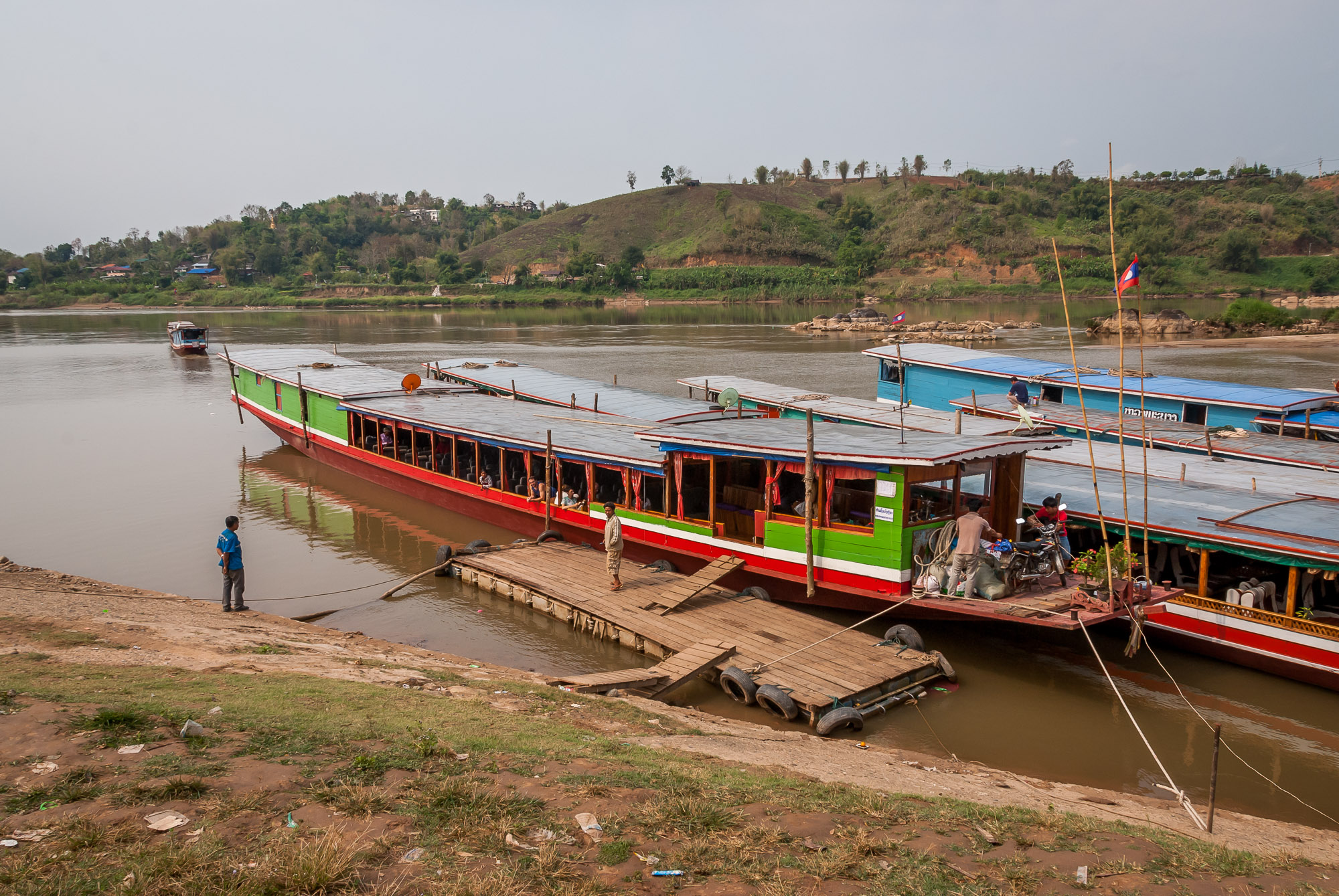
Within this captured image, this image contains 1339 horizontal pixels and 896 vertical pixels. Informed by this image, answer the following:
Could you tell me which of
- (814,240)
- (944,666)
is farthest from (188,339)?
(814,240)

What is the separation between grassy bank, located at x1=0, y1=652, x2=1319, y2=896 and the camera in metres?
4.89

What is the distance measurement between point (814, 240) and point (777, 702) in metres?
134

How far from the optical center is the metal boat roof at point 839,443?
11852mm

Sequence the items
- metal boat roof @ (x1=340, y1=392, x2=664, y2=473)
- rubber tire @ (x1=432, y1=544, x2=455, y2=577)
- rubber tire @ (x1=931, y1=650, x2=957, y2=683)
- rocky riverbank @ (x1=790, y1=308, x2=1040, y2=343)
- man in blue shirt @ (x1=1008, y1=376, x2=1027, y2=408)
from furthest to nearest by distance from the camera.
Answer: rocky riverbank @ (x1=790, y1=308, x2=1040, y2=343) → man in blue shirt @ (x1=1008, y1=376, x2=1027, y2=408) → rubber tire @ (x1=432, y1=544, x2=455, y2=577) → metal boat roof @ (x1=340, y1=392, x2=664, y2=473) → rubber tire @ (x1=931, y1=650, x2=957, y2=683)

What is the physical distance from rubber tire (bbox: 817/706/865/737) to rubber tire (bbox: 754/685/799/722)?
384 mm

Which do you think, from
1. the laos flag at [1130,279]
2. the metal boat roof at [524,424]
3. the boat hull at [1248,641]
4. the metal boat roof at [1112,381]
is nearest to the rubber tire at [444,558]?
the metal boat roof at [524,424]

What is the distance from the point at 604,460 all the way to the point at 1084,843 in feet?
35.7

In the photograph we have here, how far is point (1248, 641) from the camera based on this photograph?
1145cm

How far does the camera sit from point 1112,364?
44031 mm

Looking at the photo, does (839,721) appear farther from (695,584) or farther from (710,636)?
(695,584)

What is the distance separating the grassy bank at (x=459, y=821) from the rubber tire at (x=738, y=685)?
2.91 metres

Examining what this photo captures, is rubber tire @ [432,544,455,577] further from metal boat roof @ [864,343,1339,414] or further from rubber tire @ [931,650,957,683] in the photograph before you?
metal boat roof @ [864,343,1339,414]

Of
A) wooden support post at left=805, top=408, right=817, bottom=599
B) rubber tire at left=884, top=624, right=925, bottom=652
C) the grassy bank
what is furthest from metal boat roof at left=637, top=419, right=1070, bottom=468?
the grassy bank

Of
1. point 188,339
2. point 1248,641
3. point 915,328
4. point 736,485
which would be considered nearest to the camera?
point 1248,641
